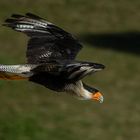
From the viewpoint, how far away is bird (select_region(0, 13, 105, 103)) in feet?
28.5

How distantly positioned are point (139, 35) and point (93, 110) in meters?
6.26

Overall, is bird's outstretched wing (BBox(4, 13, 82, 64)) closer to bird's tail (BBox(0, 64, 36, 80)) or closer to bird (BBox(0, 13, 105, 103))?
bird (BBox(0, 13, 105, 103))

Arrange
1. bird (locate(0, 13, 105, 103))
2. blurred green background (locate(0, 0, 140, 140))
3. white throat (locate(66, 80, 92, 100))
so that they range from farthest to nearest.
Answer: blurred green background (locate(0, 0, 140, 140))
white throat (locate(66, 80, 92, 100))
bird (locate(0, 13, 105, 103))

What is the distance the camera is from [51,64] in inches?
350

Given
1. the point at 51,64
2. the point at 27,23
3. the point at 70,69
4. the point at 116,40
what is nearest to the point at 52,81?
the point at 51,64

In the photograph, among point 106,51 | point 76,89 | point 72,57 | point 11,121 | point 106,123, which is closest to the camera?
point 76,89

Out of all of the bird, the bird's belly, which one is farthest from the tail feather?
the bird's belly

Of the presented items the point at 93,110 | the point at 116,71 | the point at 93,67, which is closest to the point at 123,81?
the point at 116,71

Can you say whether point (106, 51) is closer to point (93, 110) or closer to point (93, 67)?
point (93, 110)

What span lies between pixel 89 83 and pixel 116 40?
422 cm

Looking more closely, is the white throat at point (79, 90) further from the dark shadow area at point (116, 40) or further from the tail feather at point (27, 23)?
the dark shadow area at point (116, 40)

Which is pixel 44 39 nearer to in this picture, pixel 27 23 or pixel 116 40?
pixel 27 23

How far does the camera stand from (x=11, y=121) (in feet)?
55.5

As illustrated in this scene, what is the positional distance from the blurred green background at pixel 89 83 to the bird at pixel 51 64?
17.9 feet
